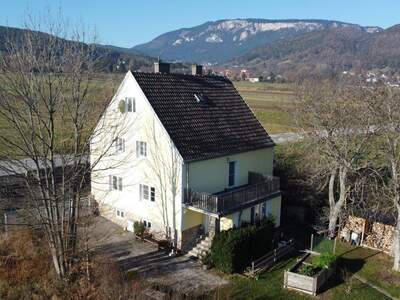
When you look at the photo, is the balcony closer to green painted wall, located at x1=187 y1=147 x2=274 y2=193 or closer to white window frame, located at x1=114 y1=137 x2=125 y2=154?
green painted wall, located at x1=187 y1=147 x2=274 y2=193

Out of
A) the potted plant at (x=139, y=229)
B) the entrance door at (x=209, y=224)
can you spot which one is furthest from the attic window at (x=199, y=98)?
the potted plant at (x=139, y=229)

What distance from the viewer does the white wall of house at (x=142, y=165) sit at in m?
23.2

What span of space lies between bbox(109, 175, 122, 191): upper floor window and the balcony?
587cm

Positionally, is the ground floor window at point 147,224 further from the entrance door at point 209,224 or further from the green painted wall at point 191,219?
the entrance door at point 209,224

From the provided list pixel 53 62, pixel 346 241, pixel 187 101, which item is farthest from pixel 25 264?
pixel 346 241

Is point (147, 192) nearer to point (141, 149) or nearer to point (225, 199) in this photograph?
point (141, 149)

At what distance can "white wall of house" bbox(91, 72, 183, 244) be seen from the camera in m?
23.2

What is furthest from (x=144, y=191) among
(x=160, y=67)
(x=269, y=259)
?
(x=160, y=67)

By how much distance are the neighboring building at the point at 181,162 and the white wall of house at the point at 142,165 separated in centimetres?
6

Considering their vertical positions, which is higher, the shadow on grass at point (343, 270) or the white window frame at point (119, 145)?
the white window frame at point (119, 145)

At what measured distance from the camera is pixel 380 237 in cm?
2506

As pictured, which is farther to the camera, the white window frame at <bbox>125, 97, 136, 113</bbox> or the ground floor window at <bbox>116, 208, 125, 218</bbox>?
the ground floor window at <bbox>116, 208, 125, 218</bbox>

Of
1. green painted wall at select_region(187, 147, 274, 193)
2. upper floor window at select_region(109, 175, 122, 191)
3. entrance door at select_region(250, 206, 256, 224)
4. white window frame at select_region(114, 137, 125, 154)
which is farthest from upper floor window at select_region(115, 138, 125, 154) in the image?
entrance door at select_region(250, 206, 256, 224)

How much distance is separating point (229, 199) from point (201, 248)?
10.8ft
